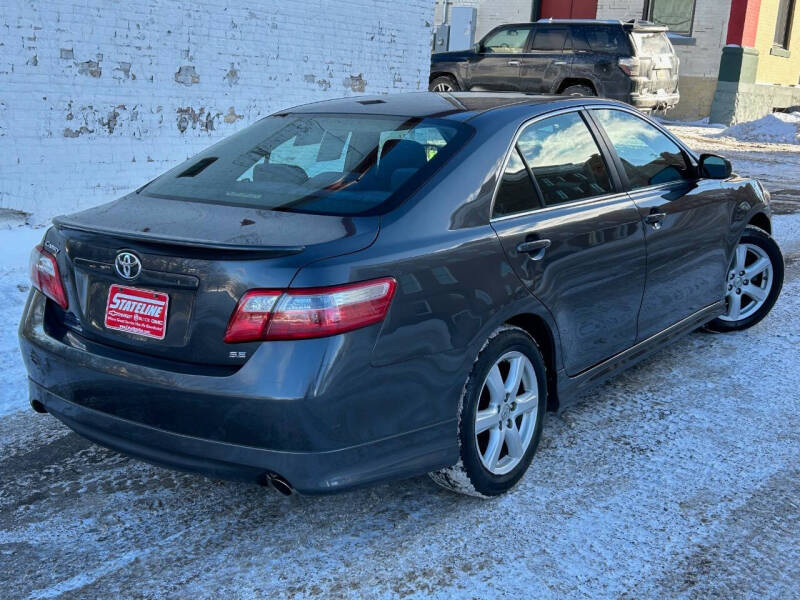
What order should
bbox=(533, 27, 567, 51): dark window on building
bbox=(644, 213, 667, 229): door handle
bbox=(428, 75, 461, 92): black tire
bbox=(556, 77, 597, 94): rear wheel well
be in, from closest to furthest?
1. bbox=(644, 213, 667, 229): door handle
2. bbox=(556, 77, 597, 94): rear wheel well
3. bbox=(533, 27, 567, 51): dark window on building
4. bbox=(428, 75, 461, 92): black tire

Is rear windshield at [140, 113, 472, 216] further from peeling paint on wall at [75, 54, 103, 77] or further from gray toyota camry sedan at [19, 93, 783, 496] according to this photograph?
peeling paint on wall at [75, 54, 103, 77]

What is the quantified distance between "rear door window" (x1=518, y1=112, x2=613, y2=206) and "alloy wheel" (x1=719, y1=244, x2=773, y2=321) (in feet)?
5.99

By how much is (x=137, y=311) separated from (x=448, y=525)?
1.37 m

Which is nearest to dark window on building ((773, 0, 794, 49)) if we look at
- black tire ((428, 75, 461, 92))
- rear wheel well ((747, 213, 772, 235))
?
black tire ((428, 75, 461, 92))

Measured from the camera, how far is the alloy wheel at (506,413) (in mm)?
3365

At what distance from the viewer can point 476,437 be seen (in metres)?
3.31

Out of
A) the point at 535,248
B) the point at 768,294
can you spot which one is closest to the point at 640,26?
the point at 768,294

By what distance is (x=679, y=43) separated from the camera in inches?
890

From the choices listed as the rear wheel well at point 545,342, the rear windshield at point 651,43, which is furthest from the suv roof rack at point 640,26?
the rear wheel well at point 545,342

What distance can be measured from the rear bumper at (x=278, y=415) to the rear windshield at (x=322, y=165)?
644 mm

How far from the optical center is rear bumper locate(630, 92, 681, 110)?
17578 millimetres

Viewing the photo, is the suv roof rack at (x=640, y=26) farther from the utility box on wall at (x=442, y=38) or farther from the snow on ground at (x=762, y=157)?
the utility box on wall at (x=442, y=38)

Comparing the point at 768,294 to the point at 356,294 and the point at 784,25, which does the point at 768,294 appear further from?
the point at 784,25

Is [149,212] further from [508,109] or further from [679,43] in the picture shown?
[679,43]
